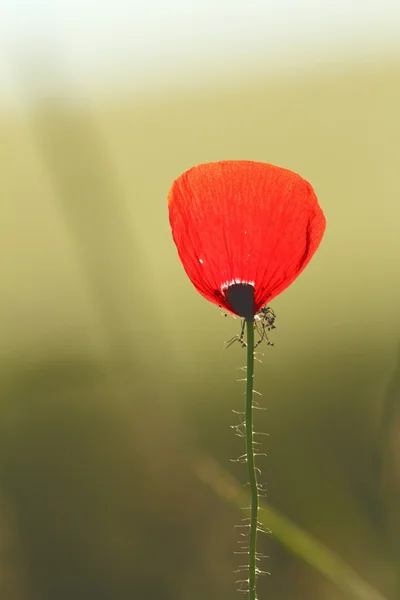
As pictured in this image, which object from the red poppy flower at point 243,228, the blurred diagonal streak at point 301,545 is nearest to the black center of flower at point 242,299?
the red poppy flower at point 243,228

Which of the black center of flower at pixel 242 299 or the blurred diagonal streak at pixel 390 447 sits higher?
the black center of flower at pixel 242 299

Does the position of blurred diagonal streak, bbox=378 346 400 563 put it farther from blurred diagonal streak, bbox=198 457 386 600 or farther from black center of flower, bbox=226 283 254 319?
black center of flower, bbox=226 283 254 319

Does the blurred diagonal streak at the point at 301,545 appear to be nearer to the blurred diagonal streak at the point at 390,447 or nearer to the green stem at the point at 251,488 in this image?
the blurred diagonal streak at the point at 390,447

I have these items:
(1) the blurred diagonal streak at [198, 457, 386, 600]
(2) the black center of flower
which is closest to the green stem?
(2) the black center of flower

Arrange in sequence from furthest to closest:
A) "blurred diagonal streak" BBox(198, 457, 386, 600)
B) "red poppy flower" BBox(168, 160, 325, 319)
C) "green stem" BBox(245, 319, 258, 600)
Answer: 1. "blurred diagonal streak" BBox(198, 457, 386, 600)
2. "red poppy flower" BBox(168, 160, 325, 319)
3. "green stem" BBox(245, 319, 258, 600)

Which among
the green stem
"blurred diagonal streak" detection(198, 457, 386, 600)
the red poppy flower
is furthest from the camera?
"blurred diagonal streak" detection(198, 457, 386, 600)

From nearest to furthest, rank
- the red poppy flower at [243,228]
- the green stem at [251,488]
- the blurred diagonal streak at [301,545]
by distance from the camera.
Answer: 1. the green stem at [251,488]
2. the red poppy flower at [243,228]
3. the blurred diagonal streak at [301,545]

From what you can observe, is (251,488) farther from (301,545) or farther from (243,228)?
(301,545)

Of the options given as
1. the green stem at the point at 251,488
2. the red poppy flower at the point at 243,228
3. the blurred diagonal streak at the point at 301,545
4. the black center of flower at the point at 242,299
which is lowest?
the blurred diagonal streak at the point at 301,545
